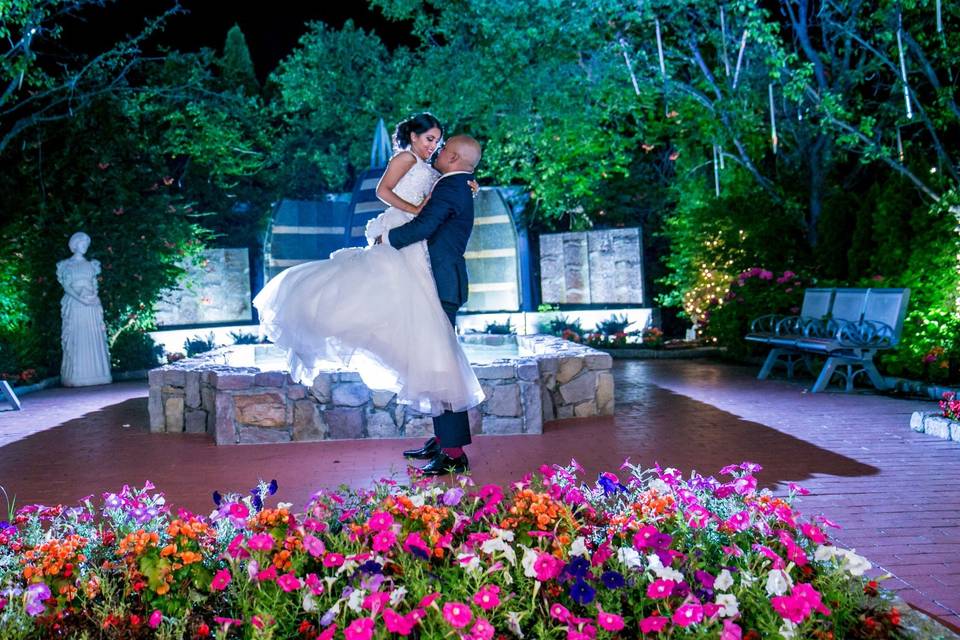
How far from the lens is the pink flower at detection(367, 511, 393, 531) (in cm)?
281

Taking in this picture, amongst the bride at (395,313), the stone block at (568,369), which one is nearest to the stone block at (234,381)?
the bride at (395,313)

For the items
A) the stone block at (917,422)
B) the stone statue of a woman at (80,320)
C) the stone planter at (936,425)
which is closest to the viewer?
the stone planter at (936,425)

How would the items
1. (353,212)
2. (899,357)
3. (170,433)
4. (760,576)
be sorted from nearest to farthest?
(760,576) < (170,433) < (899,357) < (353,212)

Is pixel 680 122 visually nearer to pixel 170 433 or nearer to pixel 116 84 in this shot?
pixel 116 84

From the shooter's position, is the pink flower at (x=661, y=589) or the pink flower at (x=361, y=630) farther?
the pink flower at (x=661, y=589)

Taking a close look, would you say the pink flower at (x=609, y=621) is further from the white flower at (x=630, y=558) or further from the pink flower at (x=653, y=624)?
the white flower at (x=630, y=558)

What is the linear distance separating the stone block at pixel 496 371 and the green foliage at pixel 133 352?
894cm

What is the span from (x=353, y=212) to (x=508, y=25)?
Answer: 14.2 feet

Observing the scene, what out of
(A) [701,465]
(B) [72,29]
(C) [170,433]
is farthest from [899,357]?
(B) [72,29]

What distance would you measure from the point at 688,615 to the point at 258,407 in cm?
513

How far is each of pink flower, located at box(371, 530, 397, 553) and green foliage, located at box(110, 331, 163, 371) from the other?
12179 mm

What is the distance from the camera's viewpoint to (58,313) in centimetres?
1372

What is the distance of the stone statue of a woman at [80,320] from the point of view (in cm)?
1245

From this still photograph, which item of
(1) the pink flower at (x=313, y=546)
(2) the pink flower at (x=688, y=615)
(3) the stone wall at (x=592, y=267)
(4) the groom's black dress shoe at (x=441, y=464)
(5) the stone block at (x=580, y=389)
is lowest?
(4) the groom's black dress shoe at (x=441, y=464)
